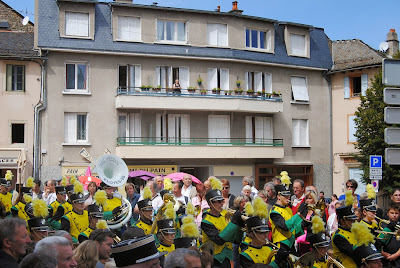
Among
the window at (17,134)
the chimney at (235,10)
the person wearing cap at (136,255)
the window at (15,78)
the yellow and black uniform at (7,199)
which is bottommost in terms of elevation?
the yellow and black uniform at (7,199)

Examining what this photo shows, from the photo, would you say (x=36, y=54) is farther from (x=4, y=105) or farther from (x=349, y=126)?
(x=349, y=126)

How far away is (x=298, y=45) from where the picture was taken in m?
34.1

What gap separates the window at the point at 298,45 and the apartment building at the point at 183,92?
0.25 feet

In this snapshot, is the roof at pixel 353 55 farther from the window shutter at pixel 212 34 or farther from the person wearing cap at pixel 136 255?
the person wearing cap at pixel 136 255

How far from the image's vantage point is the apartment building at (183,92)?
1113 inches

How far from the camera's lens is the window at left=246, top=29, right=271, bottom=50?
1270 inches

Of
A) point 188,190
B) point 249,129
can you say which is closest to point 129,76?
point 249,129

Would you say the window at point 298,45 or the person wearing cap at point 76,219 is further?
the window at point 298,45

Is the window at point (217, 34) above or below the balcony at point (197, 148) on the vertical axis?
above

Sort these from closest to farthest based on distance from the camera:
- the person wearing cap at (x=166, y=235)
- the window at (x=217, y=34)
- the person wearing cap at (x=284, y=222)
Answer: the person wearing cap at (x=166, y=235)
the person wearing cap at (x=284, y=222)
the window at (x=217, y=34)

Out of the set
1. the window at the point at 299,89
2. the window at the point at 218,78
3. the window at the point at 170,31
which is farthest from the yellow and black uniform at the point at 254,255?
the window at the point at 299,89

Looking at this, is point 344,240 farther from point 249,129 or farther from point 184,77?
point 249,129

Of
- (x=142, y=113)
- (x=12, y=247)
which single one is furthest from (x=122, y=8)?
(x=12, y=247)

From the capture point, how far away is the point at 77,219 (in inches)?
397
